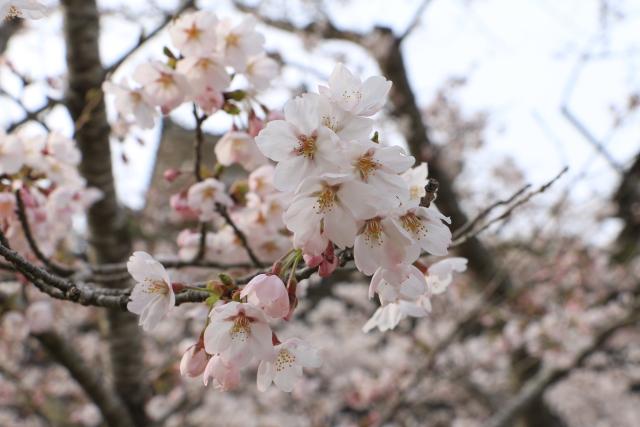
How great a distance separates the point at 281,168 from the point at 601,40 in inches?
216

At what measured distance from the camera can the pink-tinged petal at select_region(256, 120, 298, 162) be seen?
75 cm

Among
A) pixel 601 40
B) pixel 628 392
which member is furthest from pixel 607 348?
pixel 601 40

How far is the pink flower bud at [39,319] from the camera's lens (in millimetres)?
2043

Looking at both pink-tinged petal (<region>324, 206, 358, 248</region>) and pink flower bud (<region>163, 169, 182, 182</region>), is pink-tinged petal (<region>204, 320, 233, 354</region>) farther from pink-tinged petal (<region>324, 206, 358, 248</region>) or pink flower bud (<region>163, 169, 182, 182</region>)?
pink flower bud (<region>163, 169, 182, 182</region>)

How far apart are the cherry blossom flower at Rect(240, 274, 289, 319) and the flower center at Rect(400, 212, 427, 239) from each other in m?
0.20

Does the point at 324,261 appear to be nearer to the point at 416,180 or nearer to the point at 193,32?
the point at 416,180

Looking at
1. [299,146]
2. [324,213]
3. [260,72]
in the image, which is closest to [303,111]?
[299,146]

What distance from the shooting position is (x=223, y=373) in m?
0.80

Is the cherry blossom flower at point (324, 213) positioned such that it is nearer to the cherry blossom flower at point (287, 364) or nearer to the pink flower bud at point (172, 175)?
the cherry blossom flower at point (287, 364)

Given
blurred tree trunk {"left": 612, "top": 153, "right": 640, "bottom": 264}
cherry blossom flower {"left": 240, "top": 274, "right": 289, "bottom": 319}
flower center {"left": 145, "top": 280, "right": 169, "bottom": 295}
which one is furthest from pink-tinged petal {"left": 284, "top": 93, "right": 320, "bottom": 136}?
blurred tree trunk {"left": 612, "top": 153, "right": 640, "bottom": 264}

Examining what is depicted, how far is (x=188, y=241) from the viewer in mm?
1527

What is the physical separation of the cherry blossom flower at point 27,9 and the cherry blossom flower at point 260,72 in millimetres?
644

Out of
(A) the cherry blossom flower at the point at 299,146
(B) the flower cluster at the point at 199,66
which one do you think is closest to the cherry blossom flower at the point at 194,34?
(B) the flower cluster at the point at 199,66

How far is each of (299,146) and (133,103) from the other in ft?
2.62
